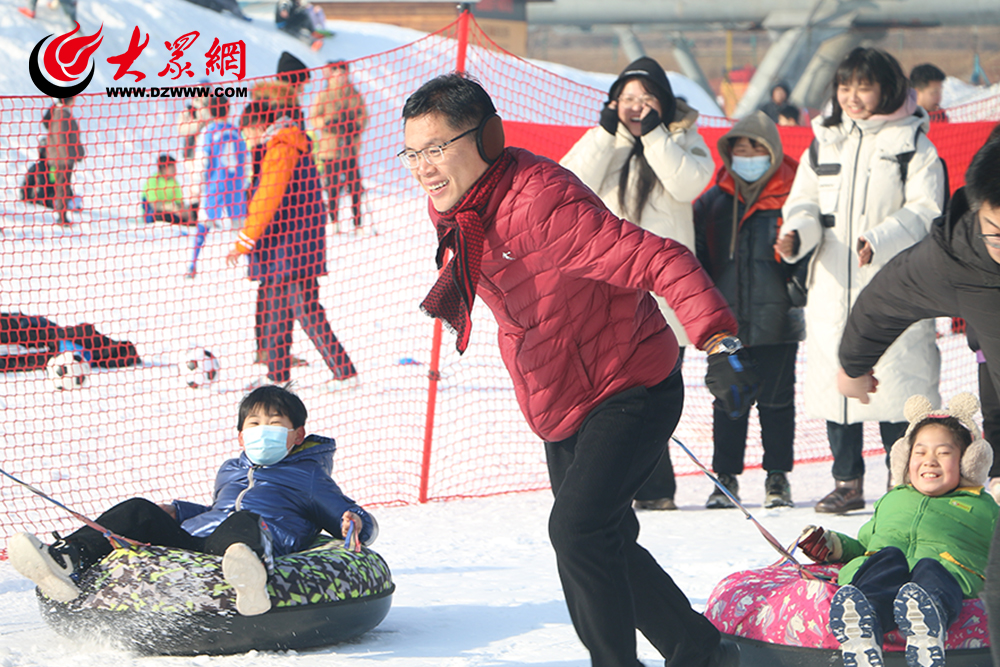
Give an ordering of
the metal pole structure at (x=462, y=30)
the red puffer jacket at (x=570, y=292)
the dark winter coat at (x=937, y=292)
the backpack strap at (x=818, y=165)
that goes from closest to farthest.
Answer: the dark winter coat at (x=937, y=292) < the red puffer jacket at (x=570, y=292) < the backpack strap at (x=818, y=165) < the metal pole structure at (x=462, y=30)

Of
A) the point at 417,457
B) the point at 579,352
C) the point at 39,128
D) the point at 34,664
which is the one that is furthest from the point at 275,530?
the point at 39,128

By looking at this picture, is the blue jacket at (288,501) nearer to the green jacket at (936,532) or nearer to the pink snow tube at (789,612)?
the pink snow tube at (789,612)

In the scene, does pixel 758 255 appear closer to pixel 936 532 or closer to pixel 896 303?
pixel 936 532

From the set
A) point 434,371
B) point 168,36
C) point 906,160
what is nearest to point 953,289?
point 906,160

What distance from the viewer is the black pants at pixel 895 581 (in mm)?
2885

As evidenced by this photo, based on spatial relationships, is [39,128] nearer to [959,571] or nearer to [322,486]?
[322,486]

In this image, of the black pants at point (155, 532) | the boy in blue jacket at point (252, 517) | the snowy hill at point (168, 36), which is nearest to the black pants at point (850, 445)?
the boy in blue jacket at point (252, 517)

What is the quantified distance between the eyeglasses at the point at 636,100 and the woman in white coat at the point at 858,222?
0.80m

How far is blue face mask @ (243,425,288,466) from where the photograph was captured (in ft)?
12.5

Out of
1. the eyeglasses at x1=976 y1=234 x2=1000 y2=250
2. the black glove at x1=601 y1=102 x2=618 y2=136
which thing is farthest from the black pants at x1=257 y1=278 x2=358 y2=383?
the eyeglasses at x1=976 y1=234 x2=1000 y2=250

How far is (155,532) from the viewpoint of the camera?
3555mm

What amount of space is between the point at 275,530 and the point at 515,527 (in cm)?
154

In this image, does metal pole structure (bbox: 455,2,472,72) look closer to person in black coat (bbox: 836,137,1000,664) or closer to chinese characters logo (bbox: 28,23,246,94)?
person in black coat (bbox: 836,137,1000,664)

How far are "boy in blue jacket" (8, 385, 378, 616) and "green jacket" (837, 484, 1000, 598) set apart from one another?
1586mm
